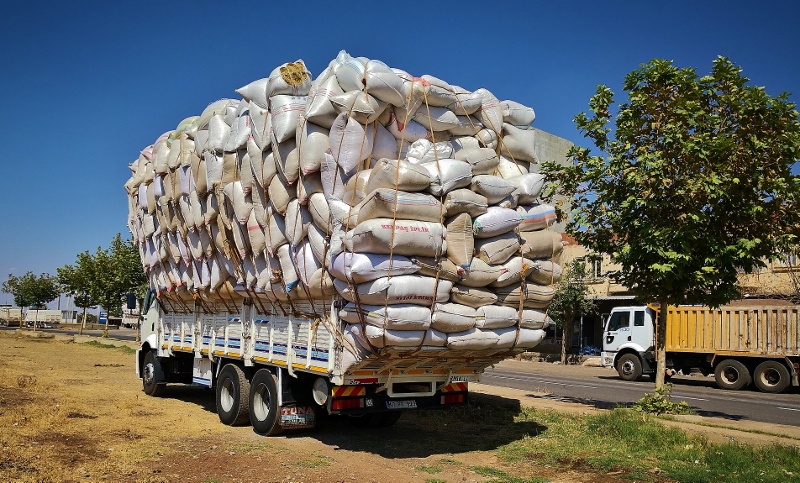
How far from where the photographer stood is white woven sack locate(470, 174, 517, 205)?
805cm

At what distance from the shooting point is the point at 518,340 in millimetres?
8227

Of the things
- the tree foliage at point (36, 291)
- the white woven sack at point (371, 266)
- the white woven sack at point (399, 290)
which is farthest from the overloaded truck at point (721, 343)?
the tree foliage at point (36, 291)

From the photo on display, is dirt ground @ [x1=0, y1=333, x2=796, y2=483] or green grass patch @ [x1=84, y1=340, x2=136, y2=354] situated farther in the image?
green grass patch @ [x1=84, y1=340, x2=136, y2=354]

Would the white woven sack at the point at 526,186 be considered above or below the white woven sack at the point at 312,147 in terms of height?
below

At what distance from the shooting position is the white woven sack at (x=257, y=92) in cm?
927

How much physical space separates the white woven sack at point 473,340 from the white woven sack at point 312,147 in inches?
100

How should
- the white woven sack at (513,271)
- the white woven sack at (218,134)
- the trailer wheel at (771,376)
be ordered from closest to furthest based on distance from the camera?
the white woven sack at (513,271), the white woven sack at (218,134), the trailer wheel at (771,376)

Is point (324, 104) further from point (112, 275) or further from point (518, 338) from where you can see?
point (112, 275)

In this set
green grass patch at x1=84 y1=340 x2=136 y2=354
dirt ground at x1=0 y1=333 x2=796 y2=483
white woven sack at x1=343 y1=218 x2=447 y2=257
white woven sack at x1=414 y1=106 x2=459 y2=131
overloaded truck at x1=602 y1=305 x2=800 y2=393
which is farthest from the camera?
green grass patch at x1=84 y1=340 x2=136 y2=354

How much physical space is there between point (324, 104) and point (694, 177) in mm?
6221

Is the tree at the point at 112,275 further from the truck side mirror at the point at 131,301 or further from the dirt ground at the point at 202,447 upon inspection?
the dirt ground at the point at 202,447

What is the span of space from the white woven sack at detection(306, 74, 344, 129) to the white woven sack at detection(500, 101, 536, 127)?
2.44 metres

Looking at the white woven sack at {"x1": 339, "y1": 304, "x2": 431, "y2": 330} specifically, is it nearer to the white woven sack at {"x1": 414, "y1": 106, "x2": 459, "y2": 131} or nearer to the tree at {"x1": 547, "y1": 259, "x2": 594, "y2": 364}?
the white woven sack at {"x1": 414, "y1": 106, "x2": 459, "y2": 131}

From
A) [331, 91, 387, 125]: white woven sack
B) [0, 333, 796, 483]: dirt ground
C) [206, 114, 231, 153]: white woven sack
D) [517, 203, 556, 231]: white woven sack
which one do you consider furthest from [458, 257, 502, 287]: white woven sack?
[206, 114, 231, 153]: white woven sack
